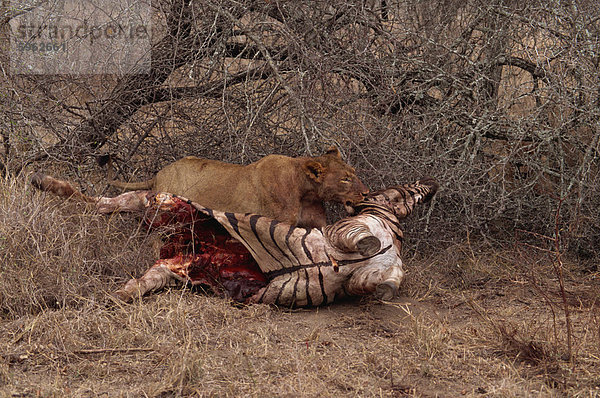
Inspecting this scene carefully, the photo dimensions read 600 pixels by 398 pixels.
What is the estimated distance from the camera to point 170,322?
3.31 metres

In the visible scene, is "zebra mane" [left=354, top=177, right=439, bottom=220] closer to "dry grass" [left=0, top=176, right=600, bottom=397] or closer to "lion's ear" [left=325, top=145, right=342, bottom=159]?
"lion's ear" [left=325, top=145, right=342, bottom=159]

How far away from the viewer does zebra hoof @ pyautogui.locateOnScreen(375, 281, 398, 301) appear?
340 cm

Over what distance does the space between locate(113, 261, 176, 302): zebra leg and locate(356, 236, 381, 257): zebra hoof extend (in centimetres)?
111

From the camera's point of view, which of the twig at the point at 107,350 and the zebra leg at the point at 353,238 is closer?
the twig at the point at 107,350

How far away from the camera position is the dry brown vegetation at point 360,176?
2.95 meters

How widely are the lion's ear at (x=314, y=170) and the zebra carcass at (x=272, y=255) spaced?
302 millimetres

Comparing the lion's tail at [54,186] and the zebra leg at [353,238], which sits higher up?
the zebra leg at [353,238]

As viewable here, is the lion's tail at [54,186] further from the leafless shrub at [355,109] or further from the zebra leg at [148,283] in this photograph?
the zebra leg at [148,283]

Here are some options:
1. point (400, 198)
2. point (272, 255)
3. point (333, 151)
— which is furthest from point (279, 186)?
point (400, 198)

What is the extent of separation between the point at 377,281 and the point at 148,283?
1266 millimetres

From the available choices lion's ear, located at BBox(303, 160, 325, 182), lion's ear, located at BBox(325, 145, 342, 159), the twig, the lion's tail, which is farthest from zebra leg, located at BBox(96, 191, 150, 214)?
the twig

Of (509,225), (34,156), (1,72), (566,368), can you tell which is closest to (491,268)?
(509,225)

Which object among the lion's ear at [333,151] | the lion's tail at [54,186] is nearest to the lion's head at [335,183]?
the lion's ear at [333,151]

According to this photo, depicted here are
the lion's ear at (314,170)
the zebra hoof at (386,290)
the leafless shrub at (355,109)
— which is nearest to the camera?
the zebra hoof at (386,290)
